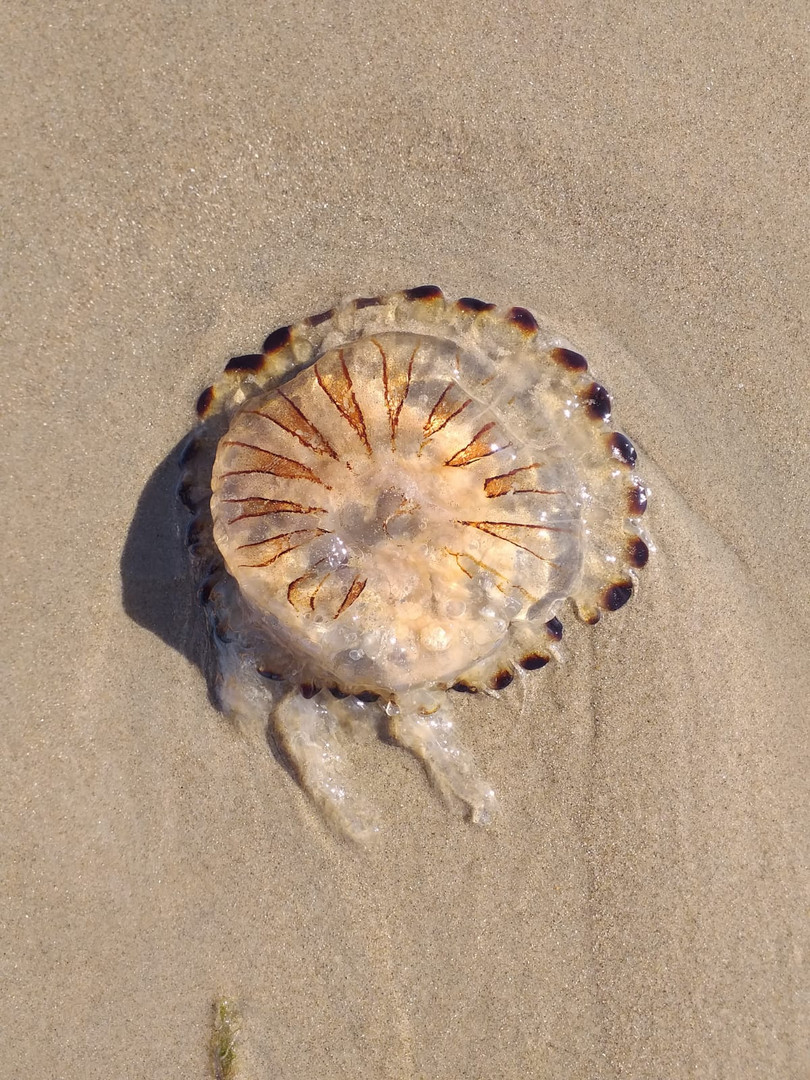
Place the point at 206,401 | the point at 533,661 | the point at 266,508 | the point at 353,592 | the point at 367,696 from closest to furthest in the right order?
the point at 353,592 < the point at 266,508 < the point at 367,696 < the point at 533,661 < the point at 206,401

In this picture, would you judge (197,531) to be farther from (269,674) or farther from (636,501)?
(636,501)

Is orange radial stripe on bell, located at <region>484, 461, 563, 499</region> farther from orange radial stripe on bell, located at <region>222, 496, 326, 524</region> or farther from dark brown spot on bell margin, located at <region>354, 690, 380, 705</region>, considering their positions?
dark brown spot on bell margin, located at <region>354, 690, 380, 705</region>

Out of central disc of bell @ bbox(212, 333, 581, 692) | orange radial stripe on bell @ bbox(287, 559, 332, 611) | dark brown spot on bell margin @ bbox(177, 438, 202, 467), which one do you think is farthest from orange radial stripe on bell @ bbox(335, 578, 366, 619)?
dark brown spot on bell margin @ bbox(177, 438, 202, 467)

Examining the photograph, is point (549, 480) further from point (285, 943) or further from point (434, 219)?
point (285, 943)

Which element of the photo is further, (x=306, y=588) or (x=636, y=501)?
(x=636, y=501)

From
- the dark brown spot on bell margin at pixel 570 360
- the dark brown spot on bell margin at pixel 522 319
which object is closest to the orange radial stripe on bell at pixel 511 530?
the dark brown spot on bell margin at pixel 570 360

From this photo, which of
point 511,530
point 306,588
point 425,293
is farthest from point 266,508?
point 425,293

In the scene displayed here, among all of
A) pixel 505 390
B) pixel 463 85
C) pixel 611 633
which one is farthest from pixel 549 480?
pixel 463 85
